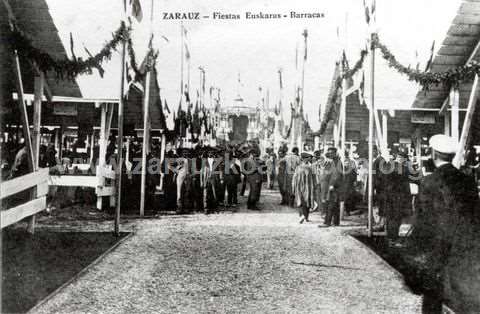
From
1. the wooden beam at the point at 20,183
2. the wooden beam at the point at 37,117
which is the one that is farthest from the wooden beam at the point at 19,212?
the wooden beam at the point at 37,117

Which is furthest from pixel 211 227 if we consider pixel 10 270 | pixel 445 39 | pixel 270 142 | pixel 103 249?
pixel 270 142

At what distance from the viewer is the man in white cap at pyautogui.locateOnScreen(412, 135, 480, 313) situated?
4418 millimetres

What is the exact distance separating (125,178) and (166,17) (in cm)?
668

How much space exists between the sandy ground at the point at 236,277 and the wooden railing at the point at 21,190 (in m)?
1.17

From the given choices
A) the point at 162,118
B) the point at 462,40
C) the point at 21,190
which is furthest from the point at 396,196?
the point at 162,118

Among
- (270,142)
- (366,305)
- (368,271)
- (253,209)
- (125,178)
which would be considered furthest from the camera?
(270,142)

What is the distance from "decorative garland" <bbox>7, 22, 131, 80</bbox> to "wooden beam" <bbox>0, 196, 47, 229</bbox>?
7.63ft

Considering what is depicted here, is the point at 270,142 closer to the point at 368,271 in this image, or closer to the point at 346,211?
the point at 346,211

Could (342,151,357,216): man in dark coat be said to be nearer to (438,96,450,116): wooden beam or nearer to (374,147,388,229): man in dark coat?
(374,147,388,229): man in dark coat

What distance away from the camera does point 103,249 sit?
784 cm

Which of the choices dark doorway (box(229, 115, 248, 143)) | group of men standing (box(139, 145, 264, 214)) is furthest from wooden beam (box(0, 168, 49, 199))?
dark doorway (box(229, 115, 248, 143))

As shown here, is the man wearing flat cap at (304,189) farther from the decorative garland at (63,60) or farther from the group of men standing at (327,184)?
the decorative garland at (63,60)

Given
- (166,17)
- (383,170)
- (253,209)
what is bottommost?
(253,209)

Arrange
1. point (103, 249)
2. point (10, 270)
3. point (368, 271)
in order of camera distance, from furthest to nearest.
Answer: point (103, 249) < point (368, 271) < point (10, 270)
